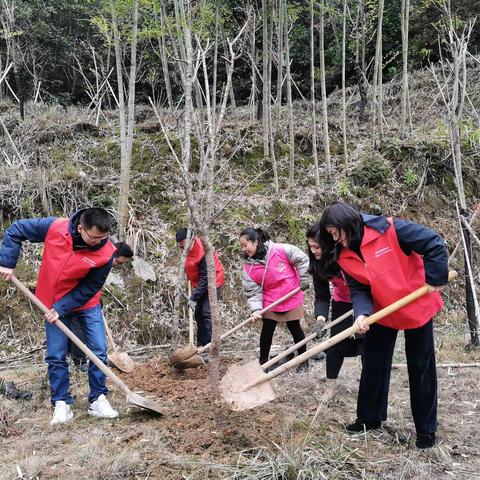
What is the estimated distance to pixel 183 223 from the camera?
778cm

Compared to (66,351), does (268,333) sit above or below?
below

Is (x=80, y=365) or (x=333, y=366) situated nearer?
(x=333, y=366)

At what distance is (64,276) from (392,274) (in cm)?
230

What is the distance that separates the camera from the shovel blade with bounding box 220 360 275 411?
121 inches

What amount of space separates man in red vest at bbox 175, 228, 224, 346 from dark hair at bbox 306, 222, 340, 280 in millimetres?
1837

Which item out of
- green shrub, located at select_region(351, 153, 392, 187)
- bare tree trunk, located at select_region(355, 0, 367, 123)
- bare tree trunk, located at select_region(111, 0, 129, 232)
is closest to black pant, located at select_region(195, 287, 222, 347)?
bare tree trunk, located at select_region(111, 0, 129, 232)

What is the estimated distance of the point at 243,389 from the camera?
10.3 ft

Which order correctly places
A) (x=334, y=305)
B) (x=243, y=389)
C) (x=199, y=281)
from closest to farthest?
(x=243, y=389), (x=334, y=305), (x=199, y=281)

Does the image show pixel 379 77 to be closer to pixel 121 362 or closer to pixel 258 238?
pixel 258 238

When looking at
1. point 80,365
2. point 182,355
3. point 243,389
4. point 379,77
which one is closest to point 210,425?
point 243,389

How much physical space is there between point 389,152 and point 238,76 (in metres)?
6.71

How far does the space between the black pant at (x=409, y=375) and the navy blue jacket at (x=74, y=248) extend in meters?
2.03

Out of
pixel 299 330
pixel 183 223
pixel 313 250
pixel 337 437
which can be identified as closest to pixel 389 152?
pixel 183 223

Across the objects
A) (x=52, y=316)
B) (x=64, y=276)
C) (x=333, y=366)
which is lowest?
(x=333, y=366)
